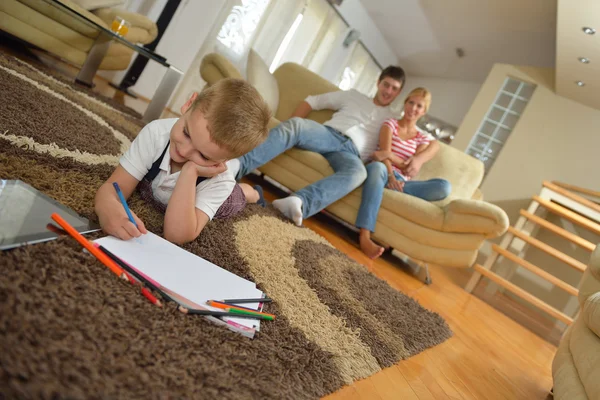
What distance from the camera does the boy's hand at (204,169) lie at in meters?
0.89

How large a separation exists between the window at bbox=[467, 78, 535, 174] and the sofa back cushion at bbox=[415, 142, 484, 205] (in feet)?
7.52

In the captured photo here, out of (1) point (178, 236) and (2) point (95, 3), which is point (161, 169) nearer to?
(1) point (178, 236)

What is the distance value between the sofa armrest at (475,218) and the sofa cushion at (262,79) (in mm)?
1254

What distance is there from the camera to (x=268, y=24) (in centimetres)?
443

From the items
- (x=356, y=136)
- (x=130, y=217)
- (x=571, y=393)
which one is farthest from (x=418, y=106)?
(x=130, y=217)

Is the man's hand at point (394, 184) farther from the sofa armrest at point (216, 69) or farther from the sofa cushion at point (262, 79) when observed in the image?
the sofa armrest at point (216, 69)

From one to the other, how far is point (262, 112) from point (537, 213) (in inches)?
129

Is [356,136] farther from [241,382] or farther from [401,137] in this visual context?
[241,382]

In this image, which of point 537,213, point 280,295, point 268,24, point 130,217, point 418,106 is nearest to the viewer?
point 130,217

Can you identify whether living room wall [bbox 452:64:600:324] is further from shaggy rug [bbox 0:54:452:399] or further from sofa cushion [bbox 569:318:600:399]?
shaggy rug [bbox 0:54:452:399]

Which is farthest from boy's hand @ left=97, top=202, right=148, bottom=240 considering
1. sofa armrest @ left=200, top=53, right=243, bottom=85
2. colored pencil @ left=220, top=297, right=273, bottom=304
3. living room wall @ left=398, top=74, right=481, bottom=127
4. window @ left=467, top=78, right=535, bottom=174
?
living room wall @ left=398, top=74, right=481, bottom=127

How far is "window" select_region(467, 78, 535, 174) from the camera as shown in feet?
15.8

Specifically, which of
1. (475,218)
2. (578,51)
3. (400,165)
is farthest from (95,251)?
(578,51)

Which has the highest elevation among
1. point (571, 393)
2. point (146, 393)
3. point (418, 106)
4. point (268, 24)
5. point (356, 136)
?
point (268, 24)
